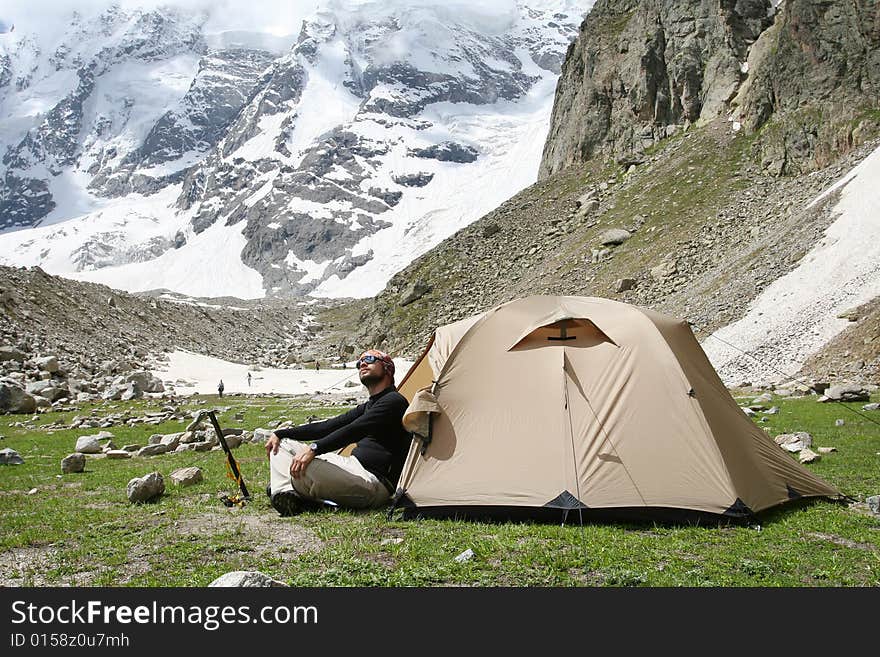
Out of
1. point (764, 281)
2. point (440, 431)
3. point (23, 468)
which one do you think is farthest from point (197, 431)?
point (764, 281)

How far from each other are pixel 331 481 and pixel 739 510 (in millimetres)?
5016

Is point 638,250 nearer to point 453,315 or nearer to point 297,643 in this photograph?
point 453,315

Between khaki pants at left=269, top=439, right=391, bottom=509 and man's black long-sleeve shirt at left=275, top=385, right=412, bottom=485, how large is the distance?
203mm

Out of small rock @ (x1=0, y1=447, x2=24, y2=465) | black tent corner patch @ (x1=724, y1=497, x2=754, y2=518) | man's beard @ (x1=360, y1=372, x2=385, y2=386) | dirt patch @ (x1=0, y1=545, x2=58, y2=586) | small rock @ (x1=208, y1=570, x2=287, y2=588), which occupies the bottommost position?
small rock @ (x1=0, y1=447, x2=24, y2=465)

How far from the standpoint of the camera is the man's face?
9039 millimetres

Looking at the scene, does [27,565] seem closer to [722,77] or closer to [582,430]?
[582,430]

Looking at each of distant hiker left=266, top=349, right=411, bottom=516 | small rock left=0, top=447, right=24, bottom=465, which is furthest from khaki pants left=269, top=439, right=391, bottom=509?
small rock left=0, top=447, right=24, bottom=465

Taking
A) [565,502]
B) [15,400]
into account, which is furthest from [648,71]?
[565,502]

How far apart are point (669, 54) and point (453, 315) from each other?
34676mm

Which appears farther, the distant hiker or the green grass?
the distant hiker

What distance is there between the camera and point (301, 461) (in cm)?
822

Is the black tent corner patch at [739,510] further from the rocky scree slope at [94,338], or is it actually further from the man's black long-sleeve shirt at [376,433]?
the rocky scree slope at [94,338]

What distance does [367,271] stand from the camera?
616ft

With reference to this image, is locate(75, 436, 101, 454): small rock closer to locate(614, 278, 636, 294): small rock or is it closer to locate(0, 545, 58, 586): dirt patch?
locate(0, 545, 58, 586): dirt patch
